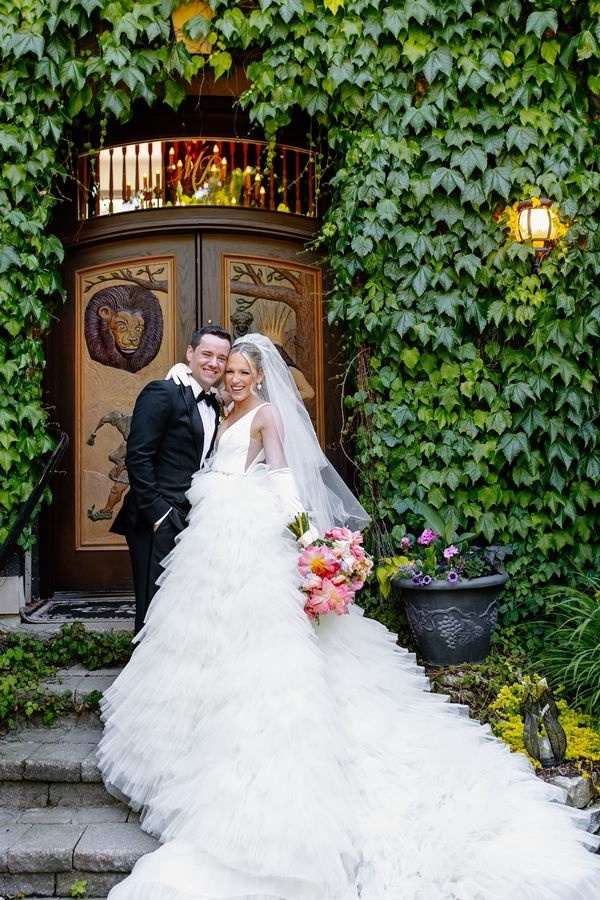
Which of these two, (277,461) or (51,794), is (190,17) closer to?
(277,461)

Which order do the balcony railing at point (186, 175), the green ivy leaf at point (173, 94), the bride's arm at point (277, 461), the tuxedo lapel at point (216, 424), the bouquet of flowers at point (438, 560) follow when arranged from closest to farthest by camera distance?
the bride's arm at point (277, 461) < the tuxedo lapel at point (216, 424) < the bouquet of flowers at point (438, 560) < the green ivy leaf at point (173, 94) < the balcony railing at point (186, 175)

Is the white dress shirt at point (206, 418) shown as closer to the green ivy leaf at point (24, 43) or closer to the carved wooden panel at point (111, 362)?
the carved wooden panel at point (111, 362)

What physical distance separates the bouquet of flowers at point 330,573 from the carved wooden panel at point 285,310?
89.6 inches

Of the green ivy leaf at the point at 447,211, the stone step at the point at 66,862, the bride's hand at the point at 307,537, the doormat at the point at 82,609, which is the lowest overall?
the stone step at the point at 66,862

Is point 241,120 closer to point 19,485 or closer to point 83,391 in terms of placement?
point 83,391

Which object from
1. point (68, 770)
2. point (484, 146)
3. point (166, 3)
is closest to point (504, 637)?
point (68, 770)

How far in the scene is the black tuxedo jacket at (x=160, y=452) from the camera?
156 inches

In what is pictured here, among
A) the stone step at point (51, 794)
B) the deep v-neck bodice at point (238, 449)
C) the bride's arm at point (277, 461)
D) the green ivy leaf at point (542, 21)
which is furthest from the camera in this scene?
the green ivy leaf at point (542, 21)

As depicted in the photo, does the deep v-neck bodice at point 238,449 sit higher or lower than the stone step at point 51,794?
higher

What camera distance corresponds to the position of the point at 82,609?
5.33 meters

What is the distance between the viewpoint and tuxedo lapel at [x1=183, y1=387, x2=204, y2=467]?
4098 millimetres

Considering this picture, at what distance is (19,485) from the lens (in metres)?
5.09

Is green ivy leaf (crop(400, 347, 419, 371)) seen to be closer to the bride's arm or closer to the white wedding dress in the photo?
the bride's arm

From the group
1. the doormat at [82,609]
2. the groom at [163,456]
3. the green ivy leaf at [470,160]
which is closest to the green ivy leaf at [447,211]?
the green ivy leaf at [470,160]
